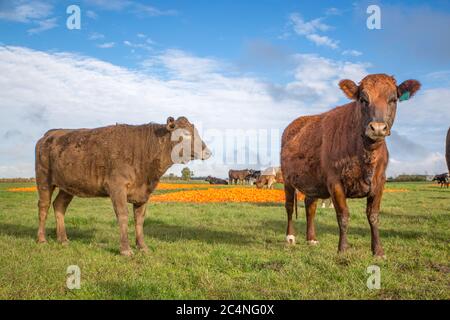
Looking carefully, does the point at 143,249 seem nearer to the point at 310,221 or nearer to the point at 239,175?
the point at 310,221

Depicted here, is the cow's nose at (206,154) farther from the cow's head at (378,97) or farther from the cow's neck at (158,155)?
the cow's head at (378,97)

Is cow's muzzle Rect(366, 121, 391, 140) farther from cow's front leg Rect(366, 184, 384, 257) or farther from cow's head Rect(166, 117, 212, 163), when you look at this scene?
cow's head Rect(166, 117, 212, 163)

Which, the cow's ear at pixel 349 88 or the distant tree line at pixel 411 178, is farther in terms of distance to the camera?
the distant tree line at pixel 411 178

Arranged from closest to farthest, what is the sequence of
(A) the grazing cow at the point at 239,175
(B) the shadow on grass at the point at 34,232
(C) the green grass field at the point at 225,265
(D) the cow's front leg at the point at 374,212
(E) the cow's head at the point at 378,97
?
(C) the green grass field at the point at 225,265, (E) the cow's head at the point at 378,97, (D) the cow's front leg at the point at 374,212, (B) the shadow on grass at the point at 34,232, (A) the grazing cow at the point at 239,175

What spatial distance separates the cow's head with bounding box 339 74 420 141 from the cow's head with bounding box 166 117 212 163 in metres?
3.30

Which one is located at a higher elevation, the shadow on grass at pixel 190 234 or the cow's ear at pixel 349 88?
the cow's ear at pixel 349 88

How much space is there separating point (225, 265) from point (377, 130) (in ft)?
10.9

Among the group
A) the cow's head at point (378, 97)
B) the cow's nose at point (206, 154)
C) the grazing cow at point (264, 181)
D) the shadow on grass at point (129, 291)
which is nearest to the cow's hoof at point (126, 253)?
the shadow on grass at point (129, 291)

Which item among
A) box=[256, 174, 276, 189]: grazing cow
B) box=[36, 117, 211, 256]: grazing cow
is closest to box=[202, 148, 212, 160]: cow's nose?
box=[36, 117, 211, 256]: grazing cow

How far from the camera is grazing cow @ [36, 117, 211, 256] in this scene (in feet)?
28.8

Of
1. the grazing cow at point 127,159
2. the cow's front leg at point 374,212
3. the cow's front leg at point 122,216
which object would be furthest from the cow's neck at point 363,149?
the cow's front leg at point 122,216

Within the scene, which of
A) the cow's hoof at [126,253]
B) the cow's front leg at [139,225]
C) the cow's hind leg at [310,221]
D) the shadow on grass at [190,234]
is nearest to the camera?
the cow's hoof at [126,253]

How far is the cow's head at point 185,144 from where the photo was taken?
353 inches
